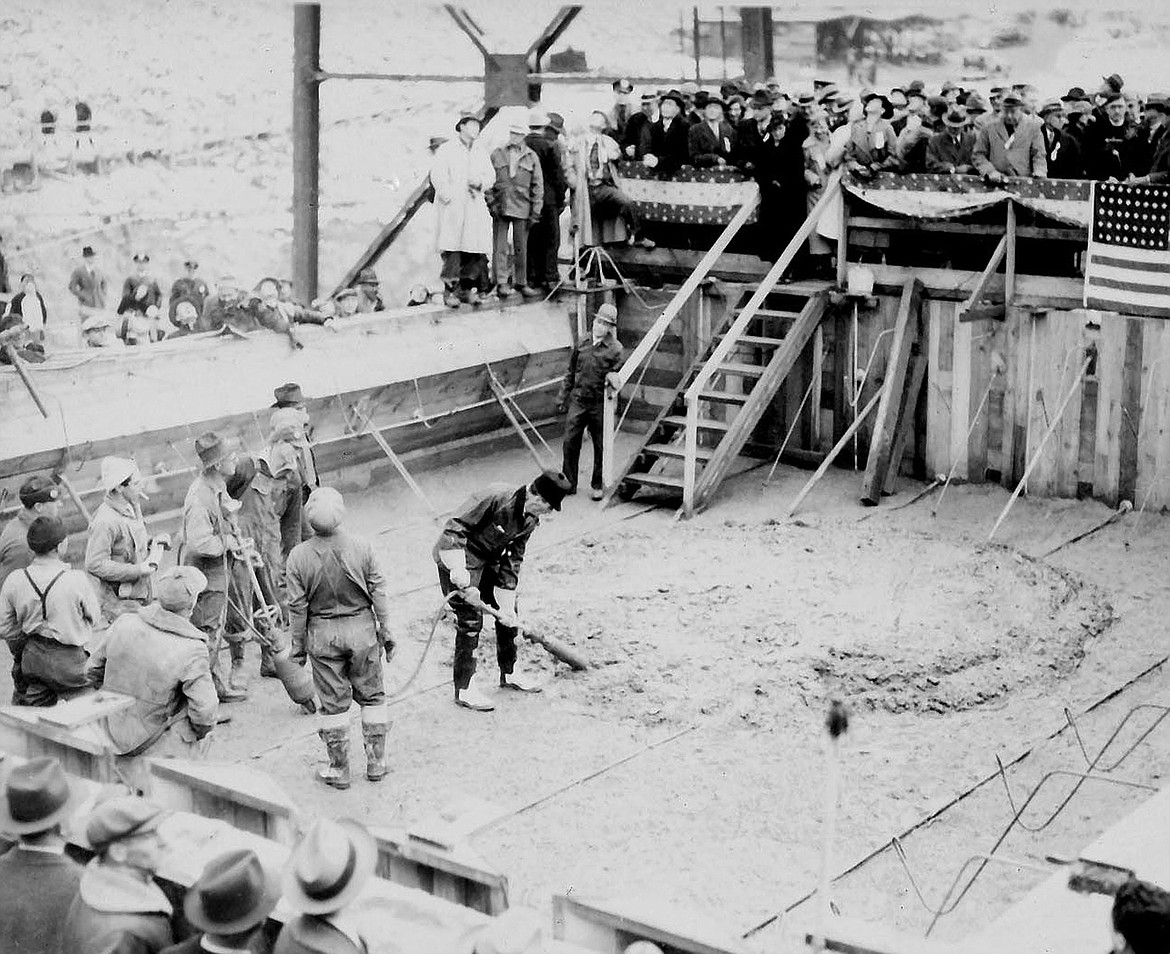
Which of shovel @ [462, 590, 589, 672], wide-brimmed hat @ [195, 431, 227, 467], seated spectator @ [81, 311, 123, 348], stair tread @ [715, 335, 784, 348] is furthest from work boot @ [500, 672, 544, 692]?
stair tread @ [715, 335, 784, 348]

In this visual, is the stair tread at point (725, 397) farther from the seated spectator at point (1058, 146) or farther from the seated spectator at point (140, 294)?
the seated spectator at point (140, 294)

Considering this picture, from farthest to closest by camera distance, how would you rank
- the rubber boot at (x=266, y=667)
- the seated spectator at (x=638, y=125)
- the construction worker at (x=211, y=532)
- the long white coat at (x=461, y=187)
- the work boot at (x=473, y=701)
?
the seated spectator at (x=638, y=125) < the long white coat at (x=461, y=187) < the rubber boot at (x=266, y=667) < the work boot at (x=473, y=701) < the construction worker at (x=211, y=532)

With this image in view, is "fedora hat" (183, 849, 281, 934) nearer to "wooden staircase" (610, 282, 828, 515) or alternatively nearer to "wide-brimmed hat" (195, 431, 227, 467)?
"wide-brimmed hat" (195, 431, 227, 467)

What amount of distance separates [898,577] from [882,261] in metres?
4.57

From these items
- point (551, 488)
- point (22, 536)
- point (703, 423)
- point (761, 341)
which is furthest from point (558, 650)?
point (761, 341)

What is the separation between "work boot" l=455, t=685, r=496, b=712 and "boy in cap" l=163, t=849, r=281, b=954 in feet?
21.3

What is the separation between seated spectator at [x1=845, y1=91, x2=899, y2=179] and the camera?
56.6ft

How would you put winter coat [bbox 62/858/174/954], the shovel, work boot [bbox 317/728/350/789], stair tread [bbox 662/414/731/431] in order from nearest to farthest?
winter coat [bbox 62/858/174/954], work boot [bbox 317/728/350/789], the shovel, stair tread [bbox 662/414/731/431]

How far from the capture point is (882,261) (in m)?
17.6

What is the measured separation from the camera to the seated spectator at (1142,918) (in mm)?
4773

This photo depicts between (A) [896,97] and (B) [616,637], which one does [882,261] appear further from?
(B) [616,637]

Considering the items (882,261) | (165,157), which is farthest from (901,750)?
(165,157)

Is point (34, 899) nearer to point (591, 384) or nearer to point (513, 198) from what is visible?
point (591, 384)

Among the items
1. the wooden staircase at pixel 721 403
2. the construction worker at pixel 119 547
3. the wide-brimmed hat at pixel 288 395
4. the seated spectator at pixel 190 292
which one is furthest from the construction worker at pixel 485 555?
the seated spectator at pixel 190 292
